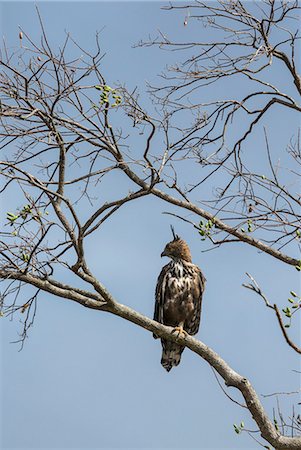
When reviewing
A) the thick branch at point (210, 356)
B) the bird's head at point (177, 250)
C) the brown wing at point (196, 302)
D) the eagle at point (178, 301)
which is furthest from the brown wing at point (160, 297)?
the thick branch at point (210, 356)

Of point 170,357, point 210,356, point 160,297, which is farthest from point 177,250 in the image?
point 210,356

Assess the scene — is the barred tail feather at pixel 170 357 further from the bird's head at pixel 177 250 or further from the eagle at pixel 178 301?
the bird's head at pixel 177 250

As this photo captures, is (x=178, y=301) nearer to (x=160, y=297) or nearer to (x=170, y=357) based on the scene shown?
(x=160, y=297)

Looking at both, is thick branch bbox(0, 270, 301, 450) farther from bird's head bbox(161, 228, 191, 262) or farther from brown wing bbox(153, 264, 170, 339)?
bird's head bbox(161, 228, 191, 262)

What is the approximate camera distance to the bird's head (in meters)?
7.93

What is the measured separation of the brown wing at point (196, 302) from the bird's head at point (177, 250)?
234 millimetres

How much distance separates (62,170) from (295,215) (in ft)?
7.06

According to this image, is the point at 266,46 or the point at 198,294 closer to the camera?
the point at 266,46

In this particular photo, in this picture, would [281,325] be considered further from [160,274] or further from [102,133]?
→ [160,274]

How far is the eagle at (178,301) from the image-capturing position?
7.56 metres

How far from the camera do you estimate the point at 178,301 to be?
760cm

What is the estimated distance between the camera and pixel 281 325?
4641mm

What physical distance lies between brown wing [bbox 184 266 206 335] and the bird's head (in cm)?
23

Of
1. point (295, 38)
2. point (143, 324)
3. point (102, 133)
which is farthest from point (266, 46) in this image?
point (143, 324)
